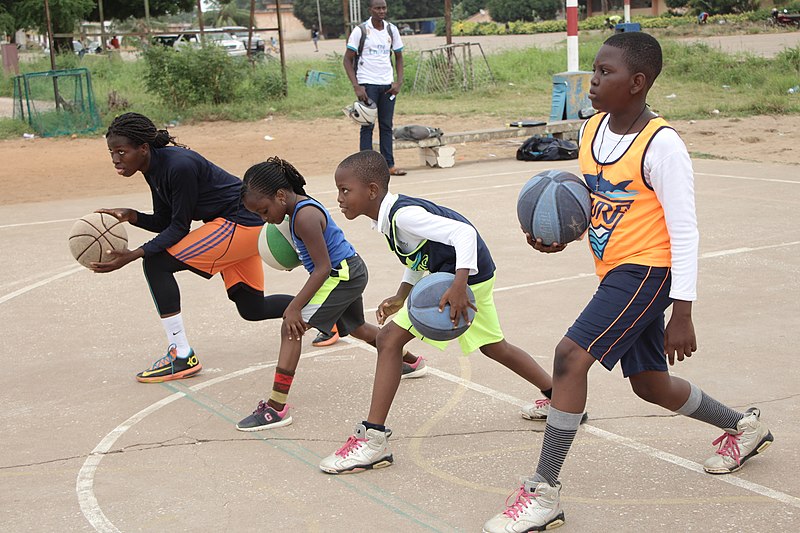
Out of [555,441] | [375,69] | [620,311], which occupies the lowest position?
[555,441]

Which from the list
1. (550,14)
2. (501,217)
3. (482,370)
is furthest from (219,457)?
(550,14)

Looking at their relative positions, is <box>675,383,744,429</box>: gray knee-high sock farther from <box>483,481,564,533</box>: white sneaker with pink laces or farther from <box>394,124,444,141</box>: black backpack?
<box>394,124,444,141</box>: black backpack

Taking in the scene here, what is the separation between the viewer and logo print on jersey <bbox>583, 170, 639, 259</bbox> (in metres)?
3.80

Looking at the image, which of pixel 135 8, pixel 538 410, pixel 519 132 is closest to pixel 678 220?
pixel 538 410

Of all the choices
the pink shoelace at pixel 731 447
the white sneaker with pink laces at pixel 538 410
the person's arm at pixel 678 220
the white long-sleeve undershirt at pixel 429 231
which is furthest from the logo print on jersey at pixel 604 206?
the white sneaker with pink laces at pixel 538 410

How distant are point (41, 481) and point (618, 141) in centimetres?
299

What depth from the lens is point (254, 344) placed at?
6.48 m

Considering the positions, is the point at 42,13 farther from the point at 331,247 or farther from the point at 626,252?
the point at 626,252

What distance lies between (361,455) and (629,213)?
1625 mm

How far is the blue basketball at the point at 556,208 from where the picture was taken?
154 inches

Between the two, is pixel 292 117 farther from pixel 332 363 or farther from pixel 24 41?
pixel 24 41

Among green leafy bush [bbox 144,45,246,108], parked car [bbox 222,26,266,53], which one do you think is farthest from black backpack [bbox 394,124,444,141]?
parked car [bbox 222,26,266,53]

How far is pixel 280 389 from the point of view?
197 inches

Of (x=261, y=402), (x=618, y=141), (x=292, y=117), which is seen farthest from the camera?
(x=292, y=117)
